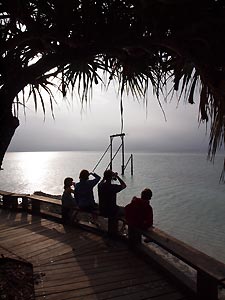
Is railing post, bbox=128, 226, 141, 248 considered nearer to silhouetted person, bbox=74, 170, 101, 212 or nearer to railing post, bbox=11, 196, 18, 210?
silhouetted person, bbox=74, 170, 101, 212

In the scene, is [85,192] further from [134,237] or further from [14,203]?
[14,203]

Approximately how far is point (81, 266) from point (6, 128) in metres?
3.37

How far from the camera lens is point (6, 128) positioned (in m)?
2.87

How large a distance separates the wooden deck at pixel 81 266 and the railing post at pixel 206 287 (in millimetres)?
318

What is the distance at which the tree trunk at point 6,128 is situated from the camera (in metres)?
2.85

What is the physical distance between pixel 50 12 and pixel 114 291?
385cm

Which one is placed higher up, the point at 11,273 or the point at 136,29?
the point at 136,29

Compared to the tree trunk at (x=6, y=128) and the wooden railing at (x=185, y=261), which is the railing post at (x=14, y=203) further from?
the tree trunk at (x=6, y=128)

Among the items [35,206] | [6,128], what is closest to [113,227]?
[35,206]

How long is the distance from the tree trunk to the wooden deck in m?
2.50

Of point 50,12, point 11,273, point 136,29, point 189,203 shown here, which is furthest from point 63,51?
point 189,203

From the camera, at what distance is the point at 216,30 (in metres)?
2.70

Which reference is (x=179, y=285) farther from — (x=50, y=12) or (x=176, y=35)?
(x=50, y=12)

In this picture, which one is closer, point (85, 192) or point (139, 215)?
point (139, 215)
